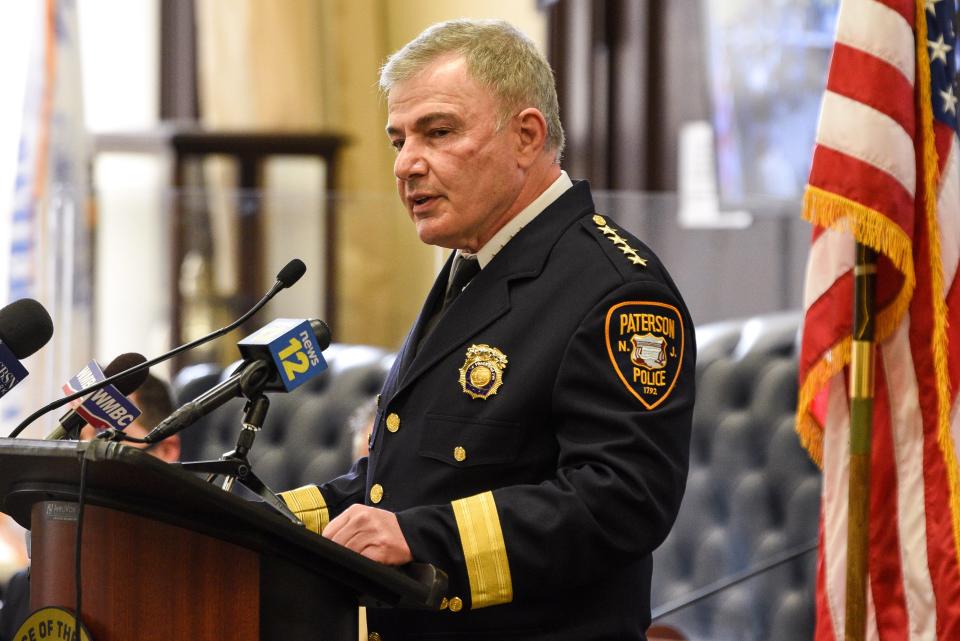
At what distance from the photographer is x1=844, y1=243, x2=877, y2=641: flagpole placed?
254 cm

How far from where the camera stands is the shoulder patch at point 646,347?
155cm

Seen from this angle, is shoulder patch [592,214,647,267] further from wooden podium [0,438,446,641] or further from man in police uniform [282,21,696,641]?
wooden podium [0,438,446,641]

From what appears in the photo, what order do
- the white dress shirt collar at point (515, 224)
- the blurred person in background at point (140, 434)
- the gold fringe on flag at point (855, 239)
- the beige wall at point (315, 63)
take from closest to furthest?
the white dress shirt collar at point (515, 224) < the gold fringe on flag at point (855, 239) < the blurred person in background at point (140, 434) < the beige wall at point (315, 63)

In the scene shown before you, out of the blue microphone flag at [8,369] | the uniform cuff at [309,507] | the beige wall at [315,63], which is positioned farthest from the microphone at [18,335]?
the beige wall at [315,63]

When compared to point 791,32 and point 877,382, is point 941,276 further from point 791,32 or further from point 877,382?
point 791,32

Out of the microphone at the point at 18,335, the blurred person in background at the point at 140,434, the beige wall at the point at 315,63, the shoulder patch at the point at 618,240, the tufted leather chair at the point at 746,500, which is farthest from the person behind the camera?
the beige wall at the point at 315,63

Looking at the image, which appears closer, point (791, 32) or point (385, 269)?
point (791, 32)

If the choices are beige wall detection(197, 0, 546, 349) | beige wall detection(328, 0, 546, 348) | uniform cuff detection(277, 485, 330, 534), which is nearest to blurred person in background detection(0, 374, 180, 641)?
uniform cuff detection(277, 485, 330, 534)

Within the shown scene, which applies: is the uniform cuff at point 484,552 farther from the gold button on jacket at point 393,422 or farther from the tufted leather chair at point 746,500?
the tufted leather chair at point 746,500

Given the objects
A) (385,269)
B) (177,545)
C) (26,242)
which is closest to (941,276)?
(177,545)

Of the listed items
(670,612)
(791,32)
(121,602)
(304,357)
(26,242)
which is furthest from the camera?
(26,242)

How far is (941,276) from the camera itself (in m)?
2.56

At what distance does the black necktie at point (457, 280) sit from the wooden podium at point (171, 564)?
517 millimetres

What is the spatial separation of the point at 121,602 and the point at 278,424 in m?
3.06
